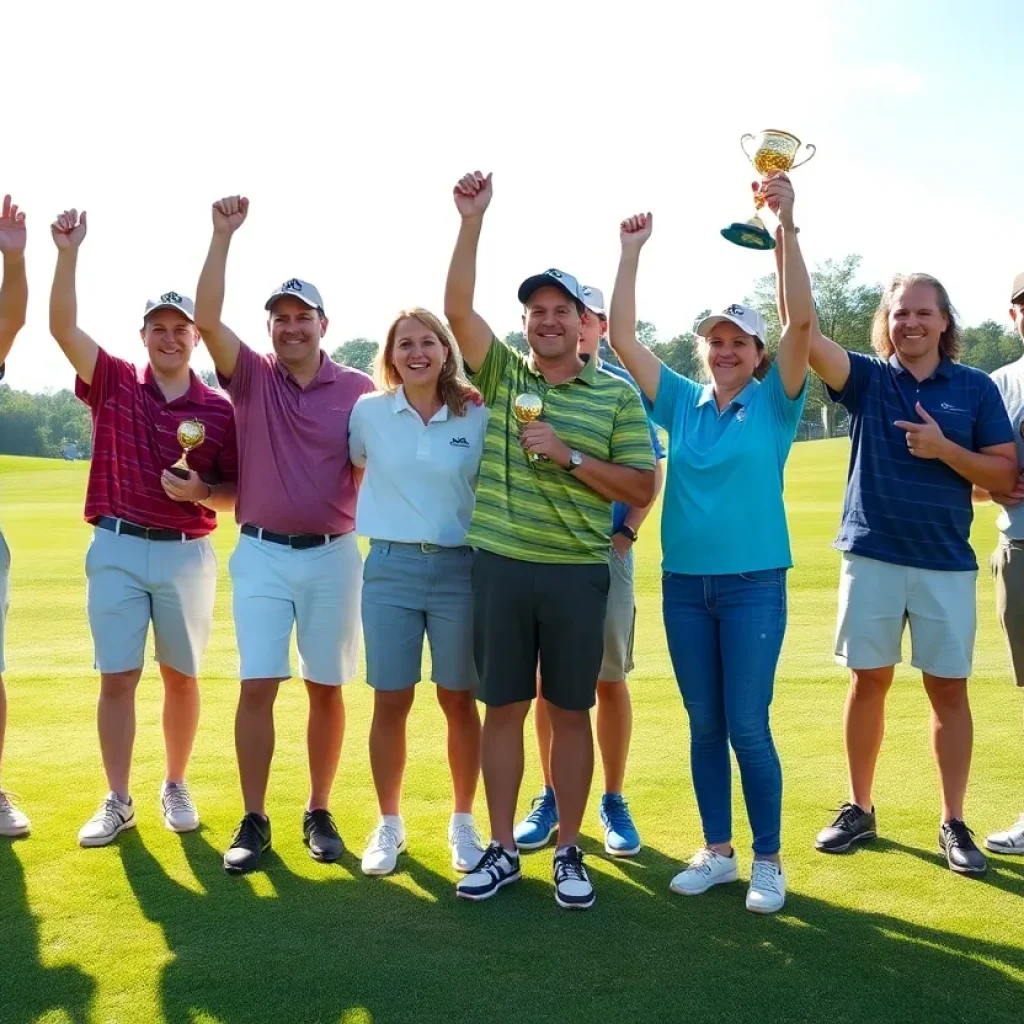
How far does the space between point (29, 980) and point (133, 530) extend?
2.19 meters

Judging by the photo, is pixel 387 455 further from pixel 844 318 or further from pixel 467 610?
pixel 844 318

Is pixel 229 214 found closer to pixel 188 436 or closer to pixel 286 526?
pixel 188 436

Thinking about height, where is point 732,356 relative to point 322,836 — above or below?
above

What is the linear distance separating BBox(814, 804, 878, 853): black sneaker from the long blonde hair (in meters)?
2.44

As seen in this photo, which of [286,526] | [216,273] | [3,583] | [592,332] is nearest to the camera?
[216,273]

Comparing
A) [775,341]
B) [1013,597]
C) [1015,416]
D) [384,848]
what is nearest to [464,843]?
[384,848]

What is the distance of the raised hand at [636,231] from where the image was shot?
4.89m

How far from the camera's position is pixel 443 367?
5051 mm

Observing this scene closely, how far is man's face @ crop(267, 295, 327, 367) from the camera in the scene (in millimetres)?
5191

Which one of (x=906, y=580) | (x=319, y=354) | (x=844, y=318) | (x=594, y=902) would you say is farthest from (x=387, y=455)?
(x=844, y=318)

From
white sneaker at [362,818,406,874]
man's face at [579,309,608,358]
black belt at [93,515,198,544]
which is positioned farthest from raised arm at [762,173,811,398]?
black belt at [93,515,198,544]

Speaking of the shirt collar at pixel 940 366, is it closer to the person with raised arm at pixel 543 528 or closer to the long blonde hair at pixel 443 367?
the person with raised arm at pixel 543 528

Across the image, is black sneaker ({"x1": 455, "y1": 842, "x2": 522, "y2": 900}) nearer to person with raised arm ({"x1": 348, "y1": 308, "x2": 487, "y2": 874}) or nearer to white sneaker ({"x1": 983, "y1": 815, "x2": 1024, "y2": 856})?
person with raised arm ({"x1": 348, "y1": 308, "x2": 487, "y2": 874})

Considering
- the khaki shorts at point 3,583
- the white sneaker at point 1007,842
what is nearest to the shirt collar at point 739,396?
the white sneaker at point 1007,842
